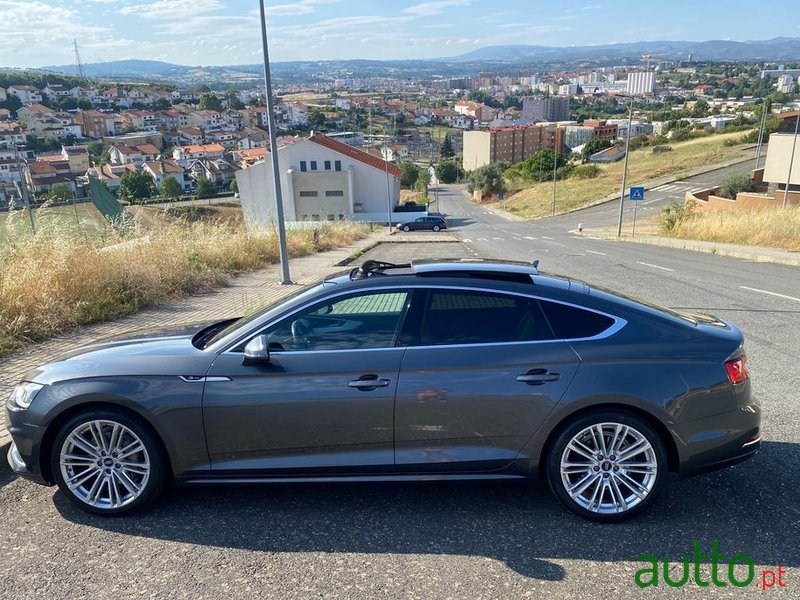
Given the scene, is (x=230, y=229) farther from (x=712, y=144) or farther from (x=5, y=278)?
(x=712, y=144)

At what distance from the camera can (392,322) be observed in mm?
3629

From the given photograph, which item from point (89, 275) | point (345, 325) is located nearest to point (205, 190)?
point (89, 275)

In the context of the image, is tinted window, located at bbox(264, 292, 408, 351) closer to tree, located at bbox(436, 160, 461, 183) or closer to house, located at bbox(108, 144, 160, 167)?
house, located at bbox(108, 144, 160, 167)

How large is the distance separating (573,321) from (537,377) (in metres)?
0.44

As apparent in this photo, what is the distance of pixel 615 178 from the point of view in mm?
71750

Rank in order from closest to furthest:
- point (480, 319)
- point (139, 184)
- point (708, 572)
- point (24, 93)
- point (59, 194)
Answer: point (708, 572), point (480, 319), point (59, 194), point (139, 184), point (24, 93)

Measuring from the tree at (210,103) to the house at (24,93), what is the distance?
66.7m

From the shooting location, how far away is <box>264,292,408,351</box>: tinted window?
3.59 m

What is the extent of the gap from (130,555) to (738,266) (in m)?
17.0

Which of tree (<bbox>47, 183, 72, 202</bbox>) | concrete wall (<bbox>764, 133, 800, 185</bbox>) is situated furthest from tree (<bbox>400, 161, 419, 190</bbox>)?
tree (<bbox>47, 183, 72, 202</bbox>)

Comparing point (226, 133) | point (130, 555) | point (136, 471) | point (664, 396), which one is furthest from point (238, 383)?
point (226, 133)

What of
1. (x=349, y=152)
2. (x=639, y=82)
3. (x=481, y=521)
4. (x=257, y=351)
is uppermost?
(x=639, y=82)

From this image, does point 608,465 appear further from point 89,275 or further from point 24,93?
point 24,93

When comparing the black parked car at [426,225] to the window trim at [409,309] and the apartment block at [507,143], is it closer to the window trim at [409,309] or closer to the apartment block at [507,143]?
the window trim at [409,309]
